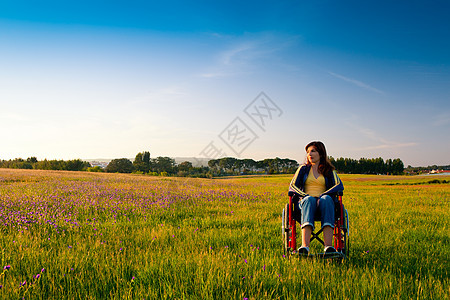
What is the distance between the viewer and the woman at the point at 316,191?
3768 millimetres

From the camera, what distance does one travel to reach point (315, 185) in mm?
4465

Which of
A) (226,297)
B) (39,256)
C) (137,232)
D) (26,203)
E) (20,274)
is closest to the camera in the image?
(226,297)

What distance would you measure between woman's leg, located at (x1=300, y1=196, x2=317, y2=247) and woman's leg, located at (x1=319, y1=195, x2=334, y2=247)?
0.12m

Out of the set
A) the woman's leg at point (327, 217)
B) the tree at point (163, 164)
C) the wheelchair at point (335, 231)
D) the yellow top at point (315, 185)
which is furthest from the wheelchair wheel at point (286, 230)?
the tree at point (163, 164)

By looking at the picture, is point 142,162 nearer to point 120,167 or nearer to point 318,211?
point 120,167

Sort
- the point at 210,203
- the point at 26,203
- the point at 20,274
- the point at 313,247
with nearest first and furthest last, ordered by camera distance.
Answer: the point at 20,274 < the point at 313,247 < the point at 26,203 < the point at 210,203

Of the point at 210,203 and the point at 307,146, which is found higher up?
the point at 307,146

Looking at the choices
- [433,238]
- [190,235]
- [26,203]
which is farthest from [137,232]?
[433,238]

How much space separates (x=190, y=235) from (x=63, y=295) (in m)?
2.29

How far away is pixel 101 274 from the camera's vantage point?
286 cm

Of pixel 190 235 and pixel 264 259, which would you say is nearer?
pixel 264 259

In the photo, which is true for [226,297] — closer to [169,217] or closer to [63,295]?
[63,295]

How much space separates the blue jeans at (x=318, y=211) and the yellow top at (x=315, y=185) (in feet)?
1.50

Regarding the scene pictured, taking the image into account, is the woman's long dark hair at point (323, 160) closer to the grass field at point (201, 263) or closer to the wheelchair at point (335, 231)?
the wheelchair at point (335, 231)
